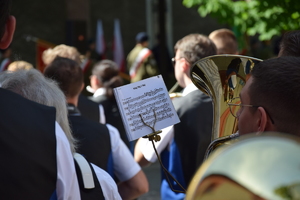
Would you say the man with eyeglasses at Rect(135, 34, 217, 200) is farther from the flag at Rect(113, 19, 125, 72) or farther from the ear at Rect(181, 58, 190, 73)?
the flag at Rect(113, 19, 125, 72)

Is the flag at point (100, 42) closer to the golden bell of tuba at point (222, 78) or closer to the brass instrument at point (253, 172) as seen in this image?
the golden bell of tuba at point (222, 78)

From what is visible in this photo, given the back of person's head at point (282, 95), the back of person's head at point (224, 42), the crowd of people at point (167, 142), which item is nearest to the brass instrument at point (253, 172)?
the crowd of people at point (167, 142)

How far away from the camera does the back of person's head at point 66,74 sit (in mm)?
3180

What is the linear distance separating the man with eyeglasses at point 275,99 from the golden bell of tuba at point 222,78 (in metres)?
0.75

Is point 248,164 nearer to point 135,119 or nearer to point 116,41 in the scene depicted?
point 135,119

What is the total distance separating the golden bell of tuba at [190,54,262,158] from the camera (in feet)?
7.75

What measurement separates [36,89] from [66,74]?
3.29 feet

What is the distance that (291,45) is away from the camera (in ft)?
7.81

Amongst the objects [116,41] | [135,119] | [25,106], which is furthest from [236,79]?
[116,41]

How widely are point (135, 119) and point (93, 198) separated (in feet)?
1.09

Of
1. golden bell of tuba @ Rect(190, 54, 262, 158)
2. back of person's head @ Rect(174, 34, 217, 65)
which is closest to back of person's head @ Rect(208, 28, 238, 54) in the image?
back of person's head @ Rect(174, 34, 217, 65)

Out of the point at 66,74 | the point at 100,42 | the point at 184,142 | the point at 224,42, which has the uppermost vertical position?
the point at 66,74

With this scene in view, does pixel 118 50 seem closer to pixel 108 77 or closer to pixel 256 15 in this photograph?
pixel 256 15

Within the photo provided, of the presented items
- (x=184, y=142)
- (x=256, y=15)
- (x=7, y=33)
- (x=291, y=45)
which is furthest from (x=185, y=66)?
(x=256, y=15)
